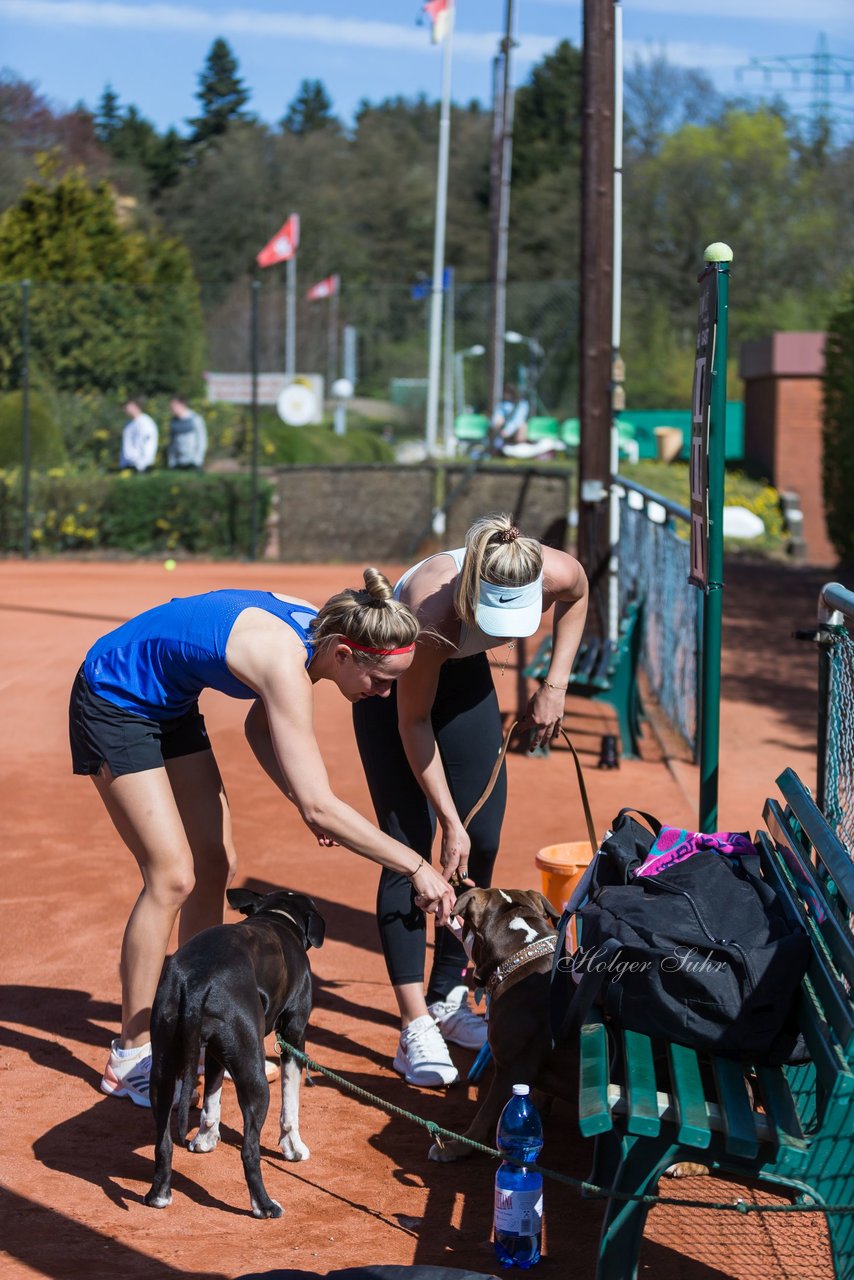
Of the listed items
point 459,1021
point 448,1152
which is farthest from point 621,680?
point 448,1152

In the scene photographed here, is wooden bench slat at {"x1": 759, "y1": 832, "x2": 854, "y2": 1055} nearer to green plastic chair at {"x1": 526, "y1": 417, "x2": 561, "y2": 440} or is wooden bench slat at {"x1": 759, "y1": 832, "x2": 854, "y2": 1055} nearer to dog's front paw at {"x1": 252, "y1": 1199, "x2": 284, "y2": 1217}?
dog's front paw at {"x1": 252, "y1": 1199, "x2": 284, "y2": 1217}

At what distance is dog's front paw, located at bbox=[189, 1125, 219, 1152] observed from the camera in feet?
12.7

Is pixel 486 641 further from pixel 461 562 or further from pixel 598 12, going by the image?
pixel 598 12

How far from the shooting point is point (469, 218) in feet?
Result: 198

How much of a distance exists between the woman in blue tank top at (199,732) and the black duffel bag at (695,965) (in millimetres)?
536

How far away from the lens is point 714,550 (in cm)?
426

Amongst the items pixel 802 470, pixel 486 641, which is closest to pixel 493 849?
pixel 486 641

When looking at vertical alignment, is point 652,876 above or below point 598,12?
below

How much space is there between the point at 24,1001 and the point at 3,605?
9.52 metres

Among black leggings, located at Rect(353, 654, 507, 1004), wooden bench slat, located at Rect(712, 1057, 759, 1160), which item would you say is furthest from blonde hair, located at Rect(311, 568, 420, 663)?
wooden bench slat, located at Rect(712, 1057, 759, 1160)

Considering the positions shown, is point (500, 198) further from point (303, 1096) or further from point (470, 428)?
point (303, 1096)

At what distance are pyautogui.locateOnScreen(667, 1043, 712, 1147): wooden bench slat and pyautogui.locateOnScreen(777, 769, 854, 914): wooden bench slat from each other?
1.61ft

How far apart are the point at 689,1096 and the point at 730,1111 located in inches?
3.5

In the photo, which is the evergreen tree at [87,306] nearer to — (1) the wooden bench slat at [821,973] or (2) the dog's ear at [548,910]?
(2) the dog's ear at [548,910]
